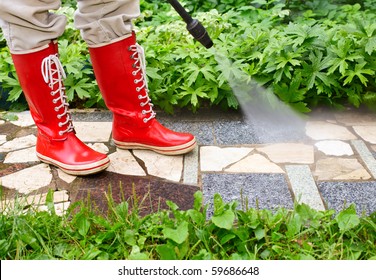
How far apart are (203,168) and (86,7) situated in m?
0.82

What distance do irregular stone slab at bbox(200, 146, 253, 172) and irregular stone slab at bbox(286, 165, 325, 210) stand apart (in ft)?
0.80

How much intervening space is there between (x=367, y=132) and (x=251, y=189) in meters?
0.88

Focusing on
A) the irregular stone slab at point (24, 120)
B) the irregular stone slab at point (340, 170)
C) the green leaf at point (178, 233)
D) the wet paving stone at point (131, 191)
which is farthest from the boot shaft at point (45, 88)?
the irregular stone slab at point (340, 170)

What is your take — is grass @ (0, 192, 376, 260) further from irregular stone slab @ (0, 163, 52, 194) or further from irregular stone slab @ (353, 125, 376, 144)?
irregular stone slab @ (353, 125, 376, 144)

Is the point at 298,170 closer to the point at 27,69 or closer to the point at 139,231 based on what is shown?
the point at 139,231

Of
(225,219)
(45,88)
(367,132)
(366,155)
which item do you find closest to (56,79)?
(45,88)

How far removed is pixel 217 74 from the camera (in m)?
3.13

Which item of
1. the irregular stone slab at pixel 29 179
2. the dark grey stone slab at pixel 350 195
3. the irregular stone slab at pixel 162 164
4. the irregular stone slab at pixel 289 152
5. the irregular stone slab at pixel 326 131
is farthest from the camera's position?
the irregular stone slab at pixel 326 131

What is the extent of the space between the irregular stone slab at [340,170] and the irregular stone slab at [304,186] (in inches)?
2.0

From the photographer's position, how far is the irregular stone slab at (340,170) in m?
2.43

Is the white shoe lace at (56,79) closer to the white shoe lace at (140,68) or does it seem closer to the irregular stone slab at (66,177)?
the irregular stone slab at (66,177)

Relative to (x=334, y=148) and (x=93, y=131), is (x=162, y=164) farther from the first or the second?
(x=334, y=148)

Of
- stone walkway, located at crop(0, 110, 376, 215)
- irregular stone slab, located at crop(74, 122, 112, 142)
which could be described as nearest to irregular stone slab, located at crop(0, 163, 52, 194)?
stone walkway, located at crop(0, 110, 376, 215)

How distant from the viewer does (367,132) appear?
2889mm
